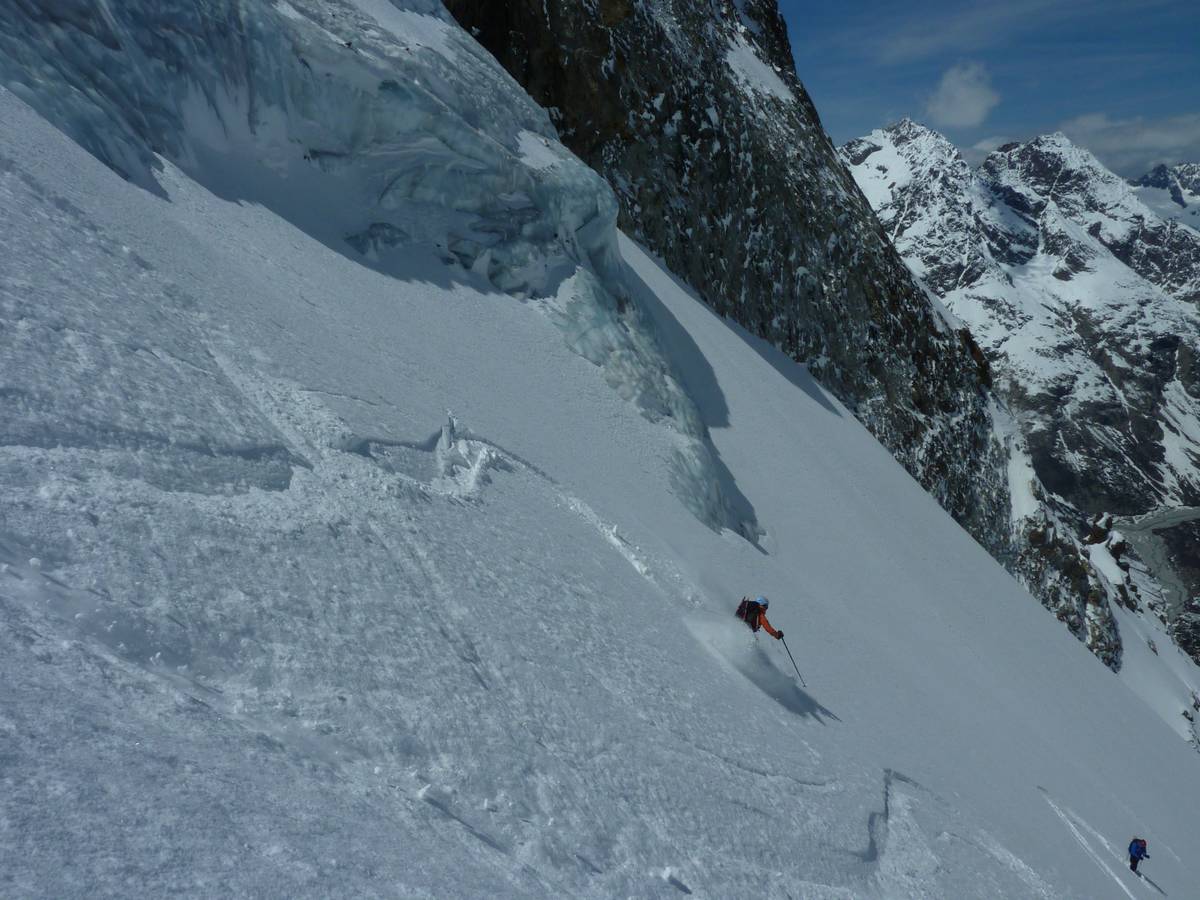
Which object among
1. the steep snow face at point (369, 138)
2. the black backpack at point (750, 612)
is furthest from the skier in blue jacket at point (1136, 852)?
the black backpack at point (750, 612)

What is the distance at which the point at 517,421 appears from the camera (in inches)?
392

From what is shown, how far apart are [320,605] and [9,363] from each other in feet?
7.57

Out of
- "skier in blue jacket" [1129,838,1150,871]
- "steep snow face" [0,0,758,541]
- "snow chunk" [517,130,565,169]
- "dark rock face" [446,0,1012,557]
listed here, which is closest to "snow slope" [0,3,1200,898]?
"skier in blue jacket" [1129,838,1150,871]

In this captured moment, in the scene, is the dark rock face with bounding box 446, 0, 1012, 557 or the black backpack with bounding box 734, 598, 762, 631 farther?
the dark rock face with bounding box 446, 0, 1012, 557

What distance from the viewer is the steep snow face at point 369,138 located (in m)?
9.05

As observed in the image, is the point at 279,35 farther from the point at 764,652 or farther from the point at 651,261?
the point at 651,261

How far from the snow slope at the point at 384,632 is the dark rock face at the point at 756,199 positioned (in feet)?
58.7

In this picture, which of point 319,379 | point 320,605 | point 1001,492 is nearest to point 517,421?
point 319,379

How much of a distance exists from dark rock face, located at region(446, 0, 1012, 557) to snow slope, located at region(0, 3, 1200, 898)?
1789cm

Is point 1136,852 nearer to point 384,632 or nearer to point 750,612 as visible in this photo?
point 750,612

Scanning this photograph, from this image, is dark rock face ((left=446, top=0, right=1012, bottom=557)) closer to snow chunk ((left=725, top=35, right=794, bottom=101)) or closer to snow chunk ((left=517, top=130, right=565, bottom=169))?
snow chunk ((left=725, top=35, right=794, bottom=101))

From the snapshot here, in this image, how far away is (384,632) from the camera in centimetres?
474

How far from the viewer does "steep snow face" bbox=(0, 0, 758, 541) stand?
29.7 ft

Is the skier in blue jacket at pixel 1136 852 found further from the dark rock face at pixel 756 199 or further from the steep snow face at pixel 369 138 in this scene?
the dark rock face at pixel 756 199
